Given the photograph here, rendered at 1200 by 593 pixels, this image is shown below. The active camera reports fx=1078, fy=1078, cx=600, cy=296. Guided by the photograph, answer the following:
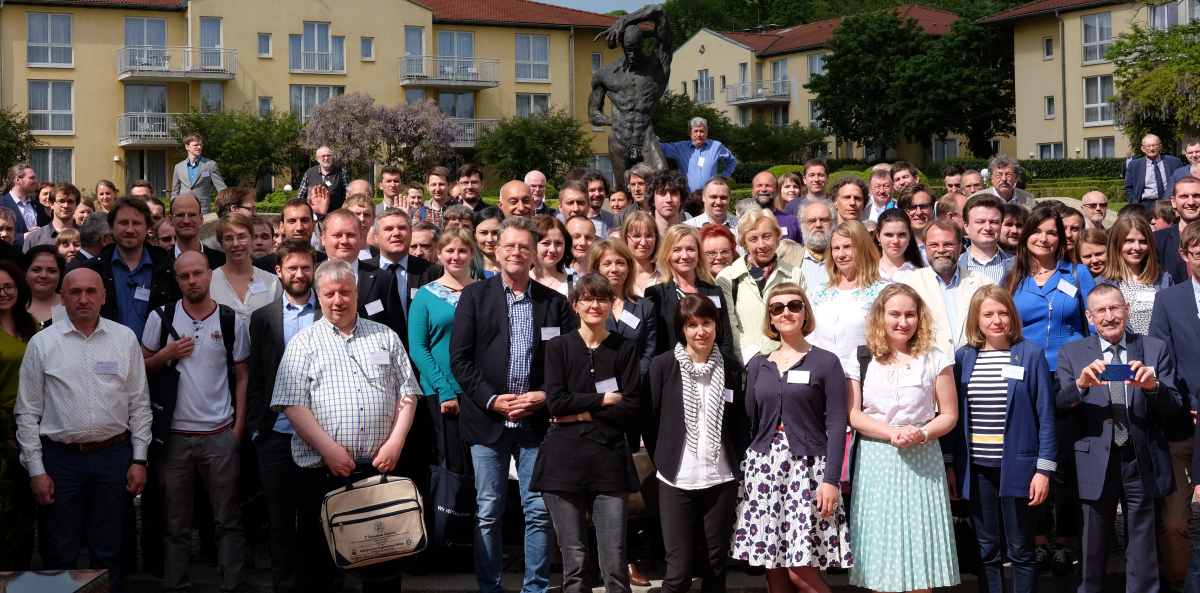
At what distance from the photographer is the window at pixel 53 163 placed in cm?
4347

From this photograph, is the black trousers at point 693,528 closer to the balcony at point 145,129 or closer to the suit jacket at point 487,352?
the suit jacket at point 487,352

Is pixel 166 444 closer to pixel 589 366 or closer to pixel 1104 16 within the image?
Result: pixel 589 366

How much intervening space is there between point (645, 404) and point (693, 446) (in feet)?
1.21

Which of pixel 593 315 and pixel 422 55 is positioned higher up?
pixel 422 55

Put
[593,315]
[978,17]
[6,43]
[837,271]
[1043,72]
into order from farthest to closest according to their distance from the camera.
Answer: [978,17] → [1043,72] → [6,43] → [837,271] → [593,315]

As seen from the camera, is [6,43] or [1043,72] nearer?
[6,43]

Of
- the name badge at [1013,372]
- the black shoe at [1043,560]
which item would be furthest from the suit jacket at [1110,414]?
the black shoe at [1043,560]

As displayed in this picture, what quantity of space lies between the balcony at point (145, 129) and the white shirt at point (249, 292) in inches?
1578

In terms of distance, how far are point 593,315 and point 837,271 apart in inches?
69.5

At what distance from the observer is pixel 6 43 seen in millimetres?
42875

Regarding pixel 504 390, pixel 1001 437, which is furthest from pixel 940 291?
pixel 504 390

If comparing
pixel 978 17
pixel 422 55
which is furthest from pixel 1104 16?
pixel 422 55

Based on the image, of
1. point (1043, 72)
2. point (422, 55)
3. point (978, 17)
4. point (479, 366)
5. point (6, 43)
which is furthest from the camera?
point (978, 17)

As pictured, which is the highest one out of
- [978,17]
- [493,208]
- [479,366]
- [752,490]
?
[978,17]
